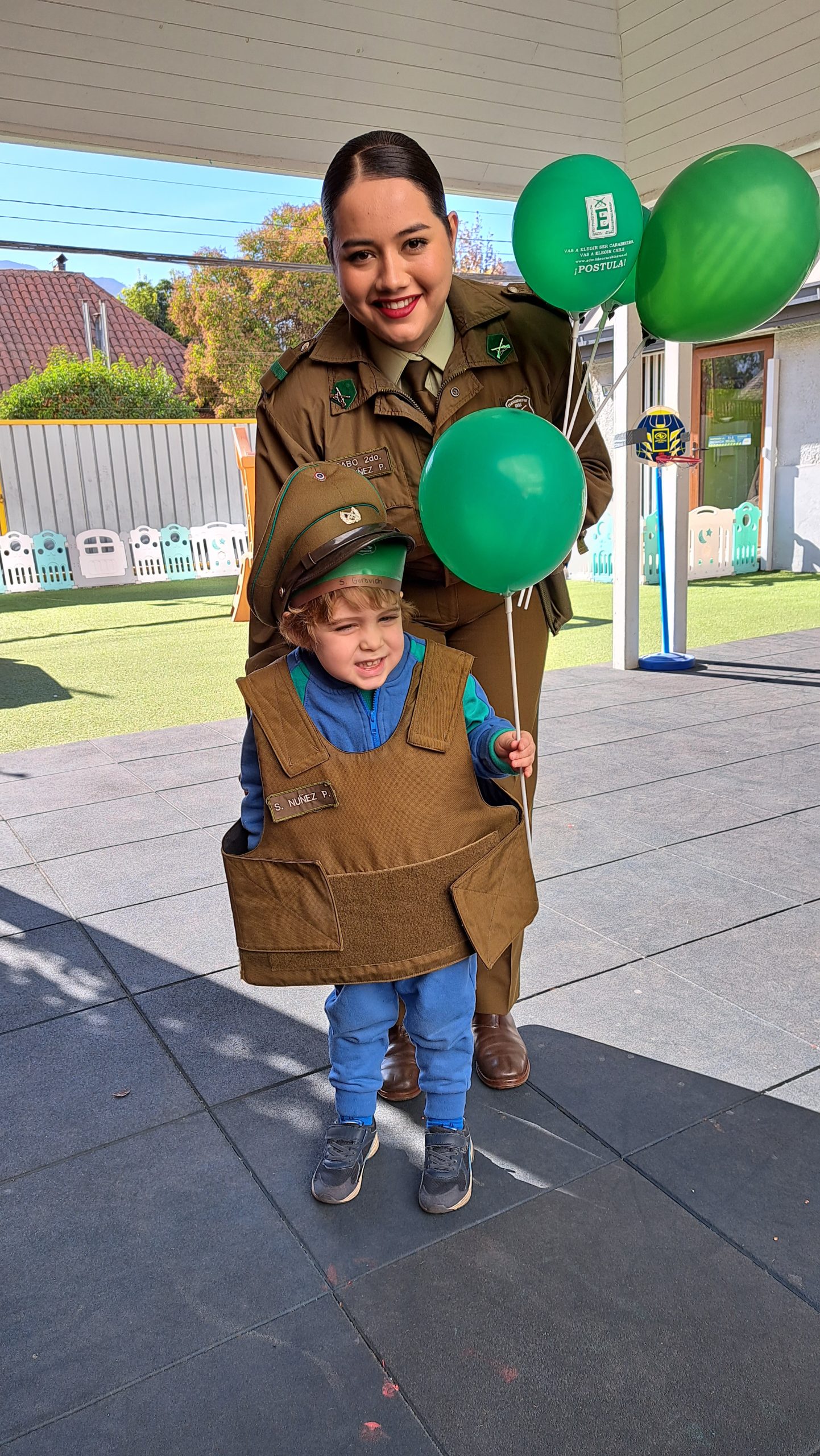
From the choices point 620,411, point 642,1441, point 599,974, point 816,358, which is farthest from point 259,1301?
point 816,358

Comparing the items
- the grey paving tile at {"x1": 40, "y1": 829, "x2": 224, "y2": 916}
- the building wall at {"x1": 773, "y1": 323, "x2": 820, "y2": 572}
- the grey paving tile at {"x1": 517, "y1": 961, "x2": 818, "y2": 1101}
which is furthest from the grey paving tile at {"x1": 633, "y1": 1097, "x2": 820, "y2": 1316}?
the building wall at {"x1": 773, "y1": 323, "x2": 820, "y2": 572}

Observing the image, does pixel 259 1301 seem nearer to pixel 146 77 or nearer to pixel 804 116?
pixel 146 77

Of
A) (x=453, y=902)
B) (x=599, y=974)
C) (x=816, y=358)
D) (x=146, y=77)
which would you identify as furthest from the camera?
(x=816, y=358)

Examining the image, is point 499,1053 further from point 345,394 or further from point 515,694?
point 345,394

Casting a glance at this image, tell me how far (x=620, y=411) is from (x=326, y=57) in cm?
298

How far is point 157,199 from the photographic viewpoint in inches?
1385

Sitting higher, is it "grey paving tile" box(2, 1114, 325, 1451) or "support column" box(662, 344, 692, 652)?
"support column" box(662, 344, 692, 652)

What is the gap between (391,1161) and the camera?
194cm

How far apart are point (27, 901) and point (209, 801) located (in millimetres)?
1182

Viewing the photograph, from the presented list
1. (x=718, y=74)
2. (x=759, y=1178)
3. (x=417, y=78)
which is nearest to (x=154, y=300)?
(x=417, y=78)

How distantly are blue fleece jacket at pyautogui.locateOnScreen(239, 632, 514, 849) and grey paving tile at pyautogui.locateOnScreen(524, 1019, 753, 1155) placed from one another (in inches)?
30.7

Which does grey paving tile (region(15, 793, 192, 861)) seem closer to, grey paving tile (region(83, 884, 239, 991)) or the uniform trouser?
grey paving tile (region(83, 884, 239, 991))

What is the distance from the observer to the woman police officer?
1.67 m

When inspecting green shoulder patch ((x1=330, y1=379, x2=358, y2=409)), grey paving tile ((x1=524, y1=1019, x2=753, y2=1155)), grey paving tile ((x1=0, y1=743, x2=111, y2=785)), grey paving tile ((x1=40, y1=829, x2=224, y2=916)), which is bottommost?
grey paving tile ((x1=524, y1=1019, x2=753, y2=1155))
